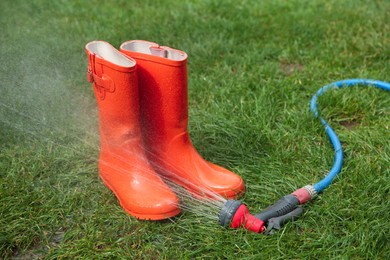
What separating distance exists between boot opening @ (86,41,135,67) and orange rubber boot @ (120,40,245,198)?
1.7 inches

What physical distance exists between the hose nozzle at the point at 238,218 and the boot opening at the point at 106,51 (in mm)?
695

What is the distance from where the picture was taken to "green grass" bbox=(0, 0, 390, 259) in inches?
77.0

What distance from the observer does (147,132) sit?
7.27 ft

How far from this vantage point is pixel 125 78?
6.50 feet

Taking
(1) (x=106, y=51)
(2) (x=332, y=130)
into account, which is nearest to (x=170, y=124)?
(1) (x=106, y=51)

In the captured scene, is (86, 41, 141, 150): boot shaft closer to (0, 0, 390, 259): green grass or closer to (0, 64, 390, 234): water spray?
(0, 64, 390, 234): water spray

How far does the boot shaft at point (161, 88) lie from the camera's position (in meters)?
2.06

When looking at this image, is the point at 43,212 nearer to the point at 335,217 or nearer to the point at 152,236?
the point at 152,236

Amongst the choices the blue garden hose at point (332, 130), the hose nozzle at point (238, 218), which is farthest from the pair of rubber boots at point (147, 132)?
the blue garden hose at point (332, 130)

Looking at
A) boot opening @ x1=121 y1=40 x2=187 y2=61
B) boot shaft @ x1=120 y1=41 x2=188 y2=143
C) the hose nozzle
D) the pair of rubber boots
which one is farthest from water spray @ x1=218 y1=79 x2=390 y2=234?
boot opening @ x1=121 y1=40 x2=187 y2=61

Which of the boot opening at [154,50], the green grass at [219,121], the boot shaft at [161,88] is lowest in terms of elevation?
the green grass at [219,121]

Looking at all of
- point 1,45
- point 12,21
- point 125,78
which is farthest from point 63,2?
point 125,78

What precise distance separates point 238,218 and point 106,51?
853 millimetres

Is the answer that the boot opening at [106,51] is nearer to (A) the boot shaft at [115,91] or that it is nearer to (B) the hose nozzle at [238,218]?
(A) the boot shaft at [115,91]
